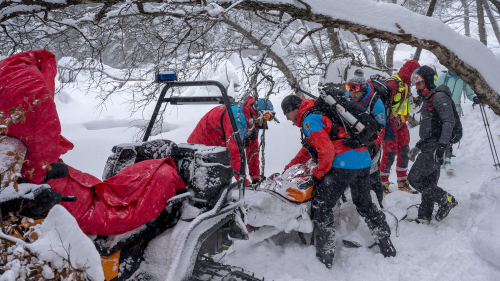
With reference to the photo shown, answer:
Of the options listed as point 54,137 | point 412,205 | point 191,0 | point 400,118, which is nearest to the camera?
point 54,137

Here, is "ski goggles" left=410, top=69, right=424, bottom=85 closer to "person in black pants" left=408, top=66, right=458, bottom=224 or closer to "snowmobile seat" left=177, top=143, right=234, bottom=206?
"person in black pants" left=408, top=66, right=458, bottom=224

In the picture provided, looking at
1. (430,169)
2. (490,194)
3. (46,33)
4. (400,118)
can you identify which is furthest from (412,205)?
(46,33)

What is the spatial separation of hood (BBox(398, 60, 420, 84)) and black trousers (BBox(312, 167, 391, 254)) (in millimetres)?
2369

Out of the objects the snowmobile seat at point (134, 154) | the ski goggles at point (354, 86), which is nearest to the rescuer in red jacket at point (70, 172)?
the snowmobile seat at point (134, 154)

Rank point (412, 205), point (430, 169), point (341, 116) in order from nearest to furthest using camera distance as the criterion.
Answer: point (341, 116), point (430, 169), point (412, 205)

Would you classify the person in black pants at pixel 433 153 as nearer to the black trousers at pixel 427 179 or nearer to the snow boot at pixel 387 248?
the black trousers at pixel 427 179

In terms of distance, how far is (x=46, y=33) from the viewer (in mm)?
3965

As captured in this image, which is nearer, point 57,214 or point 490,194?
point 57,214

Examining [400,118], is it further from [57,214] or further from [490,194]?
[57,214]

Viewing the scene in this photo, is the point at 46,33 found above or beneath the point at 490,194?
above

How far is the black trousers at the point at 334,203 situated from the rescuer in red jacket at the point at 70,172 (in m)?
1.57

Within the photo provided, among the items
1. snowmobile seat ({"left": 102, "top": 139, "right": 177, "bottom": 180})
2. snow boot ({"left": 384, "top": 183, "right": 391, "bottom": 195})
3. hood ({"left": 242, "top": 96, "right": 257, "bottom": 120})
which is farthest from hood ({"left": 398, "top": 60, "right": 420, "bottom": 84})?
snowmobile seat ({"left": 102, "top": 139, "right": 177, "bottom": 180})

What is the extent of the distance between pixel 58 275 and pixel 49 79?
1.19 meters

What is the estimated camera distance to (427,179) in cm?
361
